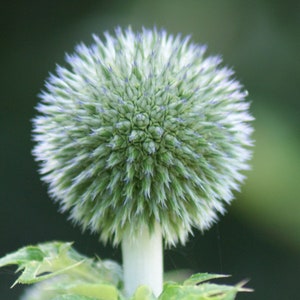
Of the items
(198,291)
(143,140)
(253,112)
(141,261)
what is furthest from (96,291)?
(253,112)

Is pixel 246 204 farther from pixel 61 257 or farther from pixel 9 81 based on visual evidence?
pixel 61 257

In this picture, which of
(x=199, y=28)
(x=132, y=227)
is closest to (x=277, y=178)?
(x=199, y=28)

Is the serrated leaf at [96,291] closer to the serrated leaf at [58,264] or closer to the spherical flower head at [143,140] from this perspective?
the serrated leaf at [58,264]

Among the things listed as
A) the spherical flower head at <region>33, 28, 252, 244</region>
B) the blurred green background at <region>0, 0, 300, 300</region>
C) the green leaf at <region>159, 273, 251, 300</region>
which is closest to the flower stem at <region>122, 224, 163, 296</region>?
the spherical flower head at <region>33, 28, 252, 244</region>

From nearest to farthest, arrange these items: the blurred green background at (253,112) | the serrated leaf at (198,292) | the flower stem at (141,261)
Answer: the serrated leaf at (198,292)
the flower stem at (141,261)
the blurred green background at (253,112)

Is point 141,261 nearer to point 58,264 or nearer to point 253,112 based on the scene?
point 58,264

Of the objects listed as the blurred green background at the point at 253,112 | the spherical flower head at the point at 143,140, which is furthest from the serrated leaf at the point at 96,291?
the blurred green background at the point at 253,112

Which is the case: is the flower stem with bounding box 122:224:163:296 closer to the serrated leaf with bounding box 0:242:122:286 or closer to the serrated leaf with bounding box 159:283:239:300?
the serrated leaf with bounding box 0:242:122:286
